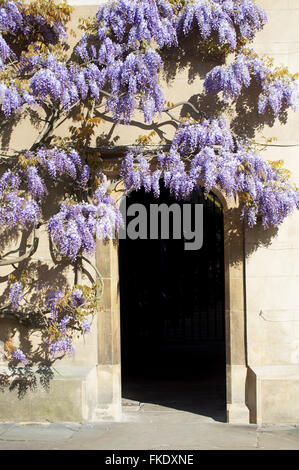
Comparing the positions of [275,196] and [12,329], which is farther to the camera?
[12,329]

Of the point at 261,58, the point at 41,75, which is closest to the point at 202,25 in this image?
the point at 261,58

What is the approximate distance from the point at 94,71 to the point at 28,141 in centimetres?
110

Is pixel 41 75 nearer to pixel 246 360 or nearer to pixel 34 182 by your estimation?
pixel 34 182

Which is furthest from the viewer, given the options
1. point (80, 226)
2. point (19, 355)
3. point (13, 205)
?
point (19, 355)

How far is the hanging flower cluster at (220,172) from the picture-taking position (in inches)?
276

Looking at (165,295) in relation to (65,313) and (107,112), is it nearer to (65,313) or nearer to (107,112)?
(65,313)

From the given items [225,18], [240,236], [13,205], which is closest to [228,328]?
[240,236]

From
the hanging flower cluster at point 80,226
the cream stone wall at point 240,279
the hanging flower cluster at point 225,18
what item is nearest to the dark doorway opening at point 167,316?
the cream stone wall at point 240,279

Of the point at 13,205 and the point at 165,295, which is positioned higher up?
the point at 13,205

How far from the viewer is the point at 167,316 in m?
14.0

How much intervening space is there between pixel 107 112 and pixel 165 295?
6.97 metres

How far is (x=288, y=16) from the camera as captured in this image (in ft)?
24.5

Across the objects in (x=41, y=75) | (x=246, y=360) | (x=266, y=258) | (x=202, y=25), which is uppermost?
(x=202, y=25)

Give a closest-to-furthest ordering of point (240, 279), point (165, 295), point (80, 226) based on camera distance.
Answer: point (80, 226)
point (240, 279)
point (165, 295)
